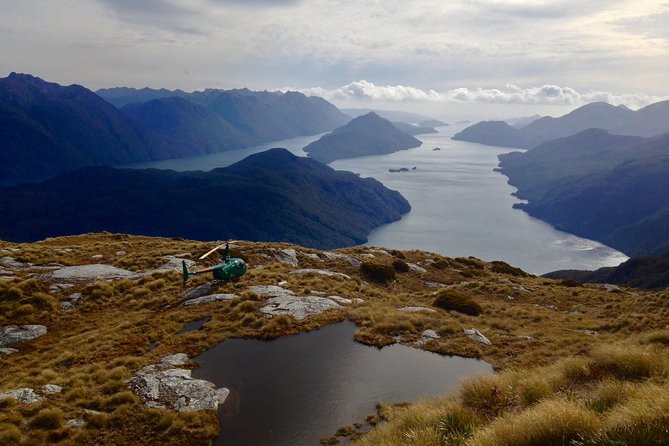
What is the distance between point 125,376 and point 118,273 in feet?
69.6

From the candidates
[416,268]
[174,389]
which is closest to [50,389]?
[174,389]

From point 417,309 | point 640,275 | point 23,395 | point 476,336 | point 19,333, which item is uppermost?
point 23,395

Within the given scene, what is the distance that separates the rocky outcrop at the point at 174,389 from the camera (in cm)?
1602

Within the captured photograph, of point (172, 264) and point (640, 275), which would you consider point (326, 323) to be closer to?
point (172, 264)

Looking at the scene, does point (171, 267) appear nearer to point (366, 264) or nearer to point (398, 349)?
point (366, 264)

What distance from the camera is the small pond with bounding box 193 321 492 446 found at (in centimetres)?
1497

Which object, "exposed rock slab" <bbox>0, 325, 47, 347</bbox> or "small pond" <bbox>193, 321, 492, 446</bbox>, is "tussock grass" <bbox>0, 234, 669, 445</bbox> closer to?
"exposed rock slab" <bbox>0, 325, 47, 347</bbox>

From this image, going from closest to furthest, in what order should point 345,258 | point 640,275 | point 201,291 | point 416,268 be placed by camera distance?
point 201,291 < point 345,258 < point 416,268 < point 640,275

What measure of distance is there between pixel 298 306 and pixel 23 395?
49.8ft

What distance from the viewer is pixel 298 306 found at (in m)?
27.0

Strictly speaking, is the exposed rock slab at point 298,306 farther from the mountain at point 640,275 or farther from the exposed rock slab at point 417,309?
the mountain at point 640,275

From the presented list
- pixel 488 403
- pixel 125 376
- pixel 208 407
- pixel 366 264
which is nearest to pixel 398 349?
pixel 488 403

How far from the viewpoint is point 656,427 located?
306 inches

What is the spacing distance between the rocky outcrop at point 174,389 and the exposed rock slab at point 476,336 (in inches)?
580
